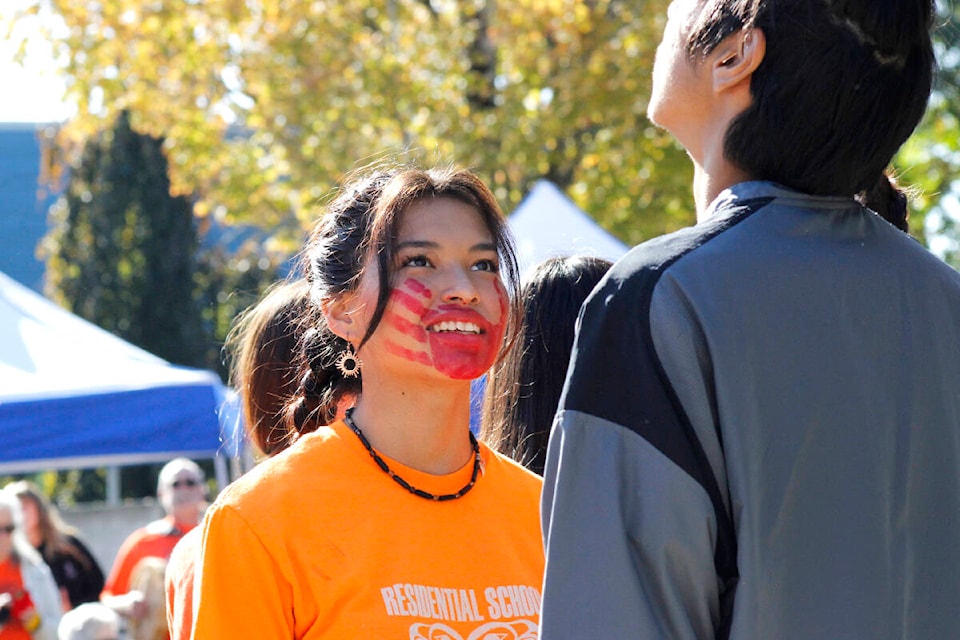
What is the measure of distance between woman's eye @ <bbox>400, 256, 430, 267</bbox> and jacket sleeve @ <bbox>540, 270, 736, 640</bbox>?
76cm

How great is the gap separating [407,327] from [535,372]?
59cm

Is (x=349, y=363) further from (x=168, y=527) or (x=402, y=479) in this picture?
(x=168, y=527)

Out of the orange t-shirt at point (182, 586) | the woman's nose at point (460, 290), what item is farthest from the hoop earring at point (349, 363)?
the orange t-shirt at point (182, 586)

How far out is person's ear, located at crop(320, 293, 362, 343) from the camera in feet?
7.02

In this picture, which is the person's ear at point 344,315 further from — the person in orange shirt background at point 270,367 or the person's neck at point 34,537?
the person's neck at point 34,537

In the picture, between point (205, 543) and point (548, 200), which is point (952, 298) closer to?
point (205, 543)

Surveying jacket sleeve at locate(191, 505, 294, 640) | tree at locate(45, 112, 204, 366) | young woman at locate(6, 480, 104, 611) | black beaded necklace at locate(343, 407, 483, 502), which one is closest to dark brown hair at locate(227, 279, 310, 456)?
black beaded necklace at locate(343, 407, 483, 502)

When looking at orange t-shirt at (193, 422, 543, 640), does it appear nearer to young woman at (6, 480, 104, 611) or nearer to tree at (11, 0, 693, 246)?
young woman at (6, 480, 104, 611)

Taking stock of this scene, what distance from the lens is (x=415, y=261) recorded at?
210 centimetres

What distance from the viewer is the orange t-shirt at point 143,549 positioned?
6750 mm

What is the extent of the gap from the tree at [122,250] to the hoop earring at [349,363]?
51.4ft

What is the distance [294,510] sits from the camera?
6.17 ft

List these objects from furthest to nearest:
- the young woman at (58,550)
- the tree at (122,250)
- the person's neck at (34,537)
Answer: the tree at (122,250) → the person's neck at (34,537) → the young woman at (58,550)

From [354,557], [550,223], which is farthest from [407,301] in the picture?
[550,223]
